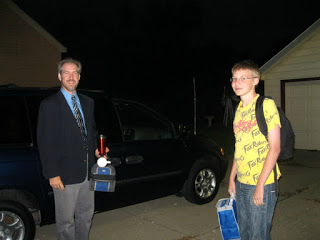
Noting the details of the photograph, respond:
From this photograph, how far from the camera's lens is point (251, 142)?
2.48 m

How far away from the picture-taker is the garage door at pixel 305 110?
9891 millimetres

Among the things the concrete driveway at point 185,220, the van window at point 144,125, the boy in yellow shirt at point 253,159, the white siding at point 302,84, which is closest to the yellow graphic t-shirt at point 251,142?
the boy in yellow shirt at point 253,159

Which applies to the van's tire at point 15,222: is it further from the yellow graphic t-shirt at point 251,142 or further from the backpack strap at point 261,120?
the backpack strap at point 261,120

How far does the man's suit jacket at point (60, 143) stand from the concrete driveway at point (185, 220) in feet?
5.35

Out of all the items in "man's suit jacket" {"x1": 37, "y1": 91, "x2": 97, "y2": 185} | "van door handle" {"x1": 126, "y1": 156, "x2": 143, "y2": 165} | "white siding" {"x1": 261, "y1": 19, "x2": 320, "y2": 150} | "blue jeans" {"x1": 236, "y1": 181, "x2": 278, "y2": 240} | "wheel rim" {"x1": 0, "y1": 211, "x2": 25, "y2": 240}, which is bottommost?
"wheel rim" {"x1": 0, "y1": 211, "x2": 25, "y2": 240}

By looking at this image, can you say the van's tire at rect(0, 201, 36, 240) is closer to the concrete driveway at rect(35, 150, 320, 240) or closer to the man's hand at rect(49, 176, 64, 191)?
the concrete driveway at rect(35, 150, 320, 240)

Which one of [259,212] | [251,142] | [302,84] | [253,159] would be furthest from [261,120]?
[302,84]

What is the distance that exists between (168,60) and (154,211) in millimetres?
26345

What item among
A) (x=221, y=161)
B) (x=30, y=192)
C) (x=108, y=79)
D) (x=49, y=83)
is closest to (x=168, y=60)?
(x=108, y=79)

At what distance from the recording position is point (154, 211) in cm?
509

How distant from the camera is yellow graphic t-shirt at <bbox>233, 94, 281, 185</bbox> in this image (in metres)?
2.40

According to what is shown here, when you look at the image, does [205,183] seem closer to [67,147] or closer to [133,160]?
[133,160]

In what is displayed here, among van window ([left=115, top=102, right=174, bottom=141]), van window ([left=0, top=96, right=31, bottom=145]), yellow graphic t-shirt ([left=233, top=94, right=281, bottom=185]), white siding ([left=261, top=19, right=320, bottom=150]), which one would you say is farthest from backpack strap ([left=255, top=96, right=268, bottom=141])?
white siding ([left=261, top=19, right=320, bottom=150])

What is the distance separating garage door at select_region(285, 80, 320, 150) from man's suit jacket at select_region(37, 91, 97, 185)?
8.81 m
